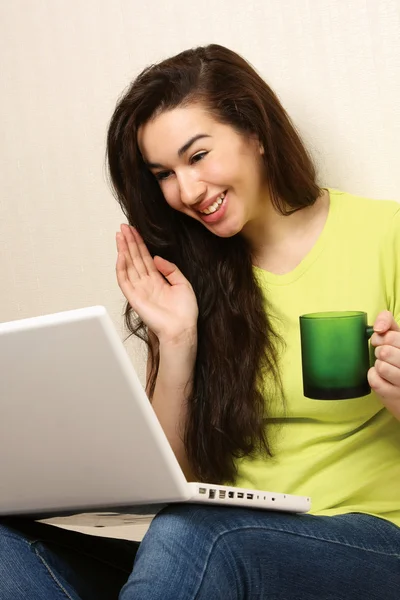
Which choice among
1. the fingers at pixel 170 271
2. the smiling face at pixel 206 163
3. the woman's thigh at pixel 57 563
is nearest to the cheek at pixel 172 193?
the smiling face at pixel 206 163

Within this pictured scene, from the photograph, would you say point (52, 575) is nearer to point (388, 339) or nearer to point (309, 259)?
point (388, 339)

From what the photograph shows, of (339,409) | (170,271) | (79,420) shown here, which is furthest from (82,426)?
(170,271)

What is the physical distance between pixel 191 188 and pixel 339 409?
0.43 m

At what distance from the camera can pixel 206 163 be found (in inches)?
58.1

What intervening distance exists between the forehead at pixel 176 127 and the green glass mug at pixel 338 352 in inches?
15.5

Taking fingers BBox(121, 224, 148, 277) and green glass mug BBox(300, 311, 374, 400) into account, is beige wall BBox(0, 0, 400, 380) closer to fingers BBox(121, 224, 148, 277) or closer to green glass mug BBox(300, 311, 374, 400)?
fingers BBox(121, 224, 148, 277)

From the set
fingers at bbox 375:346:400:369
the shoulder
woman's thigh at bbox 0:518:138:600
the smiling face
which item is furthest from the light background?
woman's thigh at bbox 0:518:138:600

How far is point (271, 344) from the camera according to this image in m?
1.54

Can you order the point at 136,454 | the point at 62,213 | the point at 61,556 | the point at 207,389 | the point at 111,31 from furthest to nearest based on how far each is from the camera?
1. the point at 62,213
2. the point at 111,31
3. the point at 207,389
4. the point at 61,556
5. the point at 136,454

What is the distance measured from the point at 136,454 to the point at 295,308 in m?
0.60

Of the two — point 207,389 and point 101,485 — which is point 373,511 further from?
point 101,485

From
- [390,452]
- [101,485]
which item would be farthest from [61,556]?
[390,452]

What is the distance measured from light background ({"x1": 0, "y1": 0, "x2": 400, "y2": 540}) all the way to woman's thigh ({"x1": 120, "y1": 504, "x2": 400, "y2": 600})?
0.71 metres

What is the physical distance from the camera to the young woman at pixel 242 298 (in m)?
1.36
